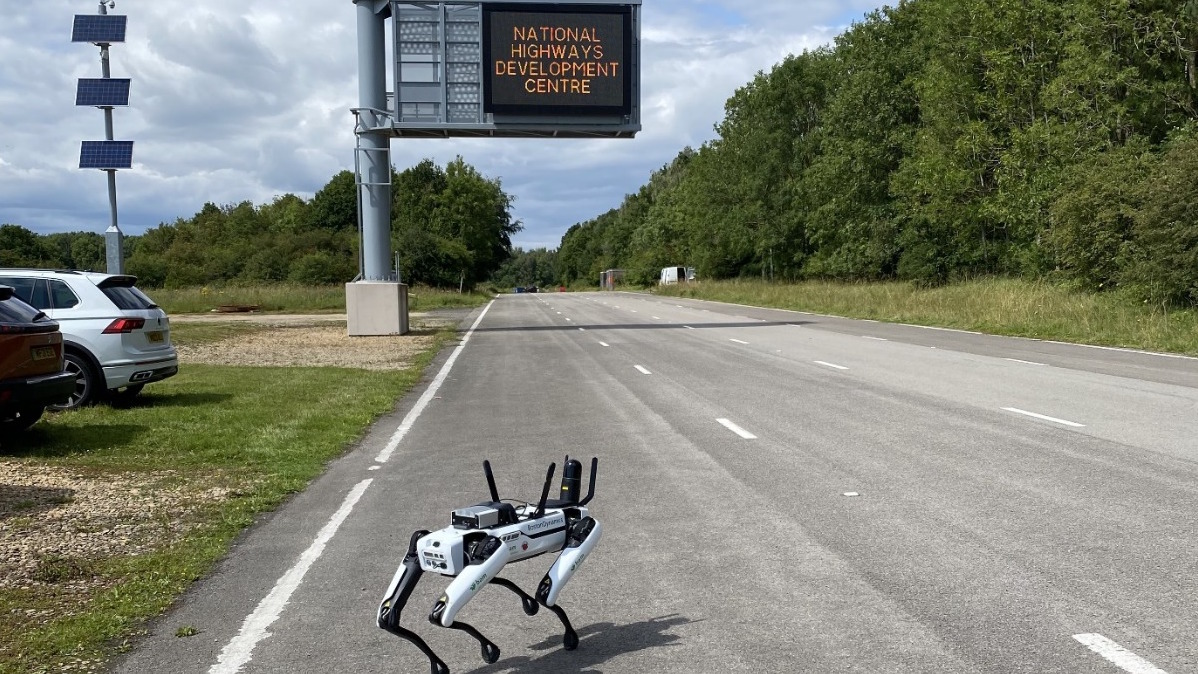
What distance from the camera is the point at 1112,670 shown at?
12.9ft

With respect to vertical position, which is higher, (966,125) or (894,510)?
(966,125)

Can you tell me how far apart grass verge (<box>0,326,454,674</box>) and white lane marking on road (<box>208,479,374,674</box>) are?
0.54 meters

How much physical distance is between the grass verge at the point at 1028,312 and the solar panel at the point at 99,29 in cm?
2431

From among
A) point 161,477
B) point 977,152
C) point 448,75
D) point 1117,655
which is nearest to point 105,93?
point 448,75

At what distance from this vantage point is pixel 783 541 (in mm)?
6090

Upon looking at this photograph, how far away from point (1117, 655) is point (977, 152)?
138 ft

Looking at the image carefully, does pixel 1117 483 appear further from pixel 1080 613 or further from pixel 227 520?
pixel 227 520

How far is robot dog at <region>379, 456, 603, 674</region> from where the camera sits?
12.6 feet

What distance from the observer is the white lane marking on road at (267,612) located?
4.41 meters

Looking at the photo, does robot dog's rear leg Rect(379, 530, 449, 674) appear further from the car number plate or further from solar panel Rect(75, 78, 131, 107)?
solar panel Rect(75, 78, 131, 107)

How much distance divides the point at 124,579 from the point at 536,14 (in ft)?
79.8

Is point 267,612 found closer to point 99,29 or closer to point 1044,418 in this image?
point 1044,418

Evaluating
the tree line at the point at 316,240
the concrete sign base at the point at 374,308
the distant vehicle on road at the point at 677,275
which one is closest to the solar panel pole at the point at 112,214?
the concrete sign base at the point at 374,308

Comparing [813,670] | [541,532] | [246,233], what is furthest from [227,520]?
[246,233]
